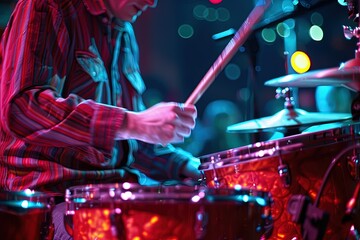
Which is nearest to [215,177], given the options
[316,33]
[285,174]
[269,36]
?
[285,174]

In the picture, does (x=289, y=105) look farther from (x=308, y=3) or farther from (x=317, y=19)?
(x=317, y=19)

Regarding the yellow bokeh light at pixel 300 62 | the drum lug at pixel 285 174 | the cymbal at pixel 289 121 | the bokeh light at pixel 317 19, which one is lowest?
the drum lug at pixel 285 174

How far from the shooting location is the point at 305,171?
1.44 m

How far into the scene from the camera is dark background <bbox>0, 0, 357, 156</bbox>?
3.10 m

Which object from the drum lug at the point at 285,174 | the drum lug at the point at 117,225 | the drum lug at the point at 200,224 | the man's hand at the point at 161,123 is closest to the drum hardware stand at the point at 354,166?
the drum lug at the point at 285,174

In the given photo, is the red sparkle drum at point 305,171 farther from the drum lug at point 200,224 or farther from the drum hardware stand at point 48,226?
the drum hardware stand at point 48,226

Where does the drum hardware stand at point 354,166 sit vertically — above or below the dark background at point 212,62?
below

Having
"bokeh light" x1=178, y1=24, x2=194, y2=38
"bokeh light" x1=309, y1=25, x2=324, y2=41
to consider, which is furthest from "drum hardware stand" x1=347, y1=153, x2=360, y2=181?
"bokeh light" x1=309, y1=25, x2=324, y2=41

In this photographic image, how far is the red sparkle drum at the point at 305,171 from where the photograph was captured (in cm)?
143

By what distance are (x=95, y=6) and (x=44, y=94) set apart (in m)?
0.46

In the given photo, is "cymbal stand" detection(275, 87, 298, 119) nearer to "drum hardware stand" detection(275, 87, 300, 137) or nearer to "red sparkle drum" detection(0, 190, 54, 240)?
"drum hardware stand" detection(275, 87, 300, 137)

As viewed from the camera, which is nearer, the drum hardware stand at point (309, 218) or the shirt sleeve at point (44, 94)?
the drum hardware stand at point (309, 218)

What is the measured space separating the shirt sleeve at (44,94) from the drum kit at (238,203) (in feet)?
1.09

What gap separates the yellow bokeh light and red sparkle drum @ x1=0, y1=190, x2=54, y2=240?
274 centimetres
